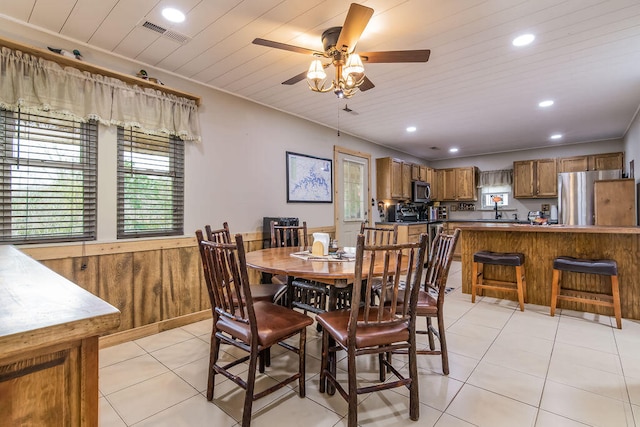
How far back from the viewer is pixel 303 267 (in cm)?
195

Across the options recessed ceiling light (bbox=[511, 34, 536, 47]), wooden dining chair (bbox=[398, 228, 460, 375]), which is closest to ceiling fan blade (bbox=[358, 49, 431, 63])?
recessed ceiling light (bbox=[511, 34, 536, 47])

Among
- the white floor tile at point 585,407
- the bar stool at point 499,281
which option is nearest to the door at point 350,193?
the bar stool at point 499,281

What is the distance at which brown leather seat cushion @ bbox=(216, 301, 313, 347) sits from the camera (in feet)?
5.56

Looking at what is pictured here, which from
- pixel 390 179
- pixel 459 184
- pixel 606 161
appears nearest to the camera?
pixel 606 161

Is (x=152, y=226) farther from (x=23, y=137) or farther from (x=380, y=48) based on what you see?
(x=380, y=48)

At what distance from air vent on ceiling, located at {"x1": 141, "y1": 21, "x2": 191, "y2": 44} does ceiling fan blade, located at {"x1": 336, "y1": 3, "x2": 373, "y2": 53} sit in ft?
4.16

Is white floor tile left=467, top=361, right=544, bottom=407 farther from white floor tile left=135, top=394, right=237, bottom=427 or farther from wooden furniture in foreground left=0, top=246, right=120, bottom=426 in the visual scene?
wooden furniture in foreground left=0, top=246, right=120, bottom=426

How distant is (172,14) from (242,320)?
2.09m

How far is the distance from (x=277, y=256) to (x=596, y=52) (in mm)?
3191

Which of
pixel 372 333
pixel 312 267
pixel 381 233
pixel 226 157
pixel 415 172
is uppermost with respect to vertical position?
pixel 415 172

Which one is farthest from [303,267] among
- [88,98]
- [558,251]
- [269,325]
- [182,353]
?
[558,251]

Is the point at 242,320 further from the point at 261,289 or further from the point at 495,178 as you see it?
the point at 495,178

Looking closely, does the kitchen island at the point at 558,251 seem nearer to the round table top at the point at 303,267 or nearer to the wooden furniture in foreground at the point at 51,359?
the round table top at the point at 303,267

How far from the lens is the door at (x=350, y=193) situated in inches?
201
